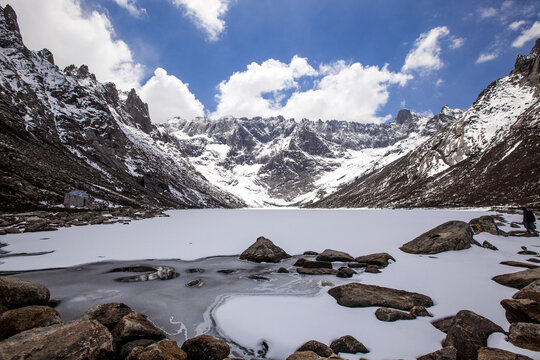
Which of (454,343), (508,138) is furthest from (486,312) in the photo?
(508,138)

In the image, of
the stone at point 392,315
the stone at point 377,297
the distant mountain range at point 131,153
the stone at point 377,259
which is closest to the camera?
the stone at point 392,315

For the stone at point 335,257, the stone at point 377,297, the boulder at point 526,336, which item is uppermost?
the stone at point 335,257

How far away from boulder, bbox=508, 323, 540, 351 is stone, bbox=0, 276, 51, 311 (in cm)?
1371

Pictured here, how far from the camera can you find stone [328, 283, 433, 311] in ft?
30.1

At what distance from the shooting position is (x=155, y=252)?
20.2 metres

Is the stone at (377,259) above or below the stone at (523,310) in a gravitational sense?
above

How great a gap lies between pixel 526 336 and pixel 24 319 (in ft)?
→ 41.6

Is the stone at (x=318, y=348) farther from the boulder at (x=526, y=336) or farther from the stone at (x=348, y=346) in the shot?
→ the boulder at (x=526, y=336)

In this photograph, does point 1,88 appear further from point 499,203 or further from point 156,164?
point 499,203

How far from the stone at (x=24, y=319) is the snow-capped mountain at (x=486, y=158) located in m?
119

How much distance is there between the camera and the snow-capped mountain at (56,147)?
68.7 meters

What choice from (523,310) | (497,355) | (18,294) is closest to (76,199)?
(18,294)

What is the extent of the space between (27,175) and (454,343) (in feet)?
302

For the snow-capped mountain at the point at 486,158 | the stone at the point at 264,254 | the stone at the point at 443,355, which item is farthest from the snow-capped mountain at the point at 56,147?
the snow-capped mountain at the point at 486,158
